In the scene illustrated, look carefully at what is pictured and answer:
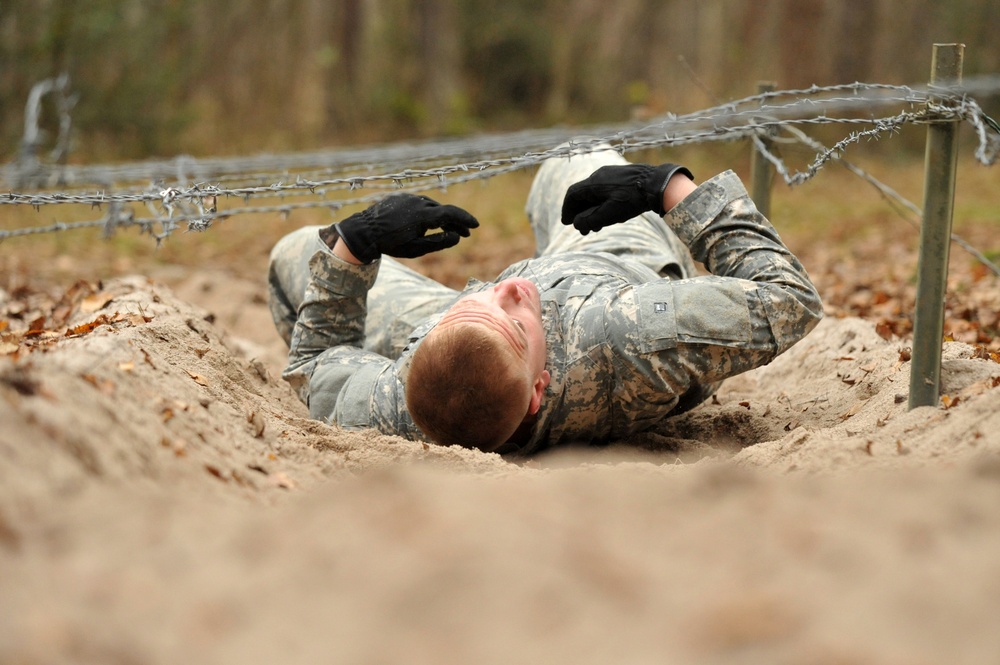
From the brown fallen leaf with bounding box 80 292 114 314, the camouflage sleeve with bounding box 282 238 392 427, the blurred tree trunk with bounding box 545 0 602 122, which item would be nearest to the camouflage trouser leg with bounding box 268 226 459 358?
the camouflage sleeve with bounding box 282 238 392 427

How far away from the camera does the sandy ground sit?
1.28 meters

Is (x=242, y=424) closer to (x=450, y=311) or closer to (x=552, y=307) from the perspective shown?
(x=450, y=311)

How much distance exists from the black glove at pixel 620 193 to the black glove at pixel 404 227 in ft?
1.10

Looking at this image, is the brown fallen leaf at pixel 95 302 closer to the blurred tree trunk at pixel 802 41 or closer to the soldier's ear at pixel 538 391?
the soldier's ear at pixel 538 391

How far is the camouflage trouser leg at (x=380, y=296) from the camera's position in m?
3.54

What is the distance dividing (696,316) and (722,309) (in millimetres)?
75

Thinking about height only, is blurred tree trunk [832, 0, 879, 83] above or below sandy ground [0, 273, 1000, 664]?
above

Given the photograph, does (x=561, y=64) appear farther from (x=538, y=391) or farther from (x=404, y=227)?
(x=538, y=391)

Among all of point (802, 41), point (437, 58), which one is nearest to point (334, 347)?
point (802, 41)

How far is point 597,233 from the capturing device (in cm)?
354

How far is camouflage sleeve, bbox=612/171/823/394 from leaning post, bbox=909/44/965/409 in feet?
0.99

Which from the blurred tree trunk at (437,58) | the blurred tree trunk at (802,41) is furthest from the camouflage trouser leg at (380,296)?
the blurred tree trunk at (437,58)

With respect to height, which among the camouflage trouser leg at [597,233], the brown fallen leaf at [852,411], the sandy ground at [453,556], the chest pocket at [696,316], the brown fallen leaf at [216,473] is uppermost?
the camouflage trouser leg at [597,233]

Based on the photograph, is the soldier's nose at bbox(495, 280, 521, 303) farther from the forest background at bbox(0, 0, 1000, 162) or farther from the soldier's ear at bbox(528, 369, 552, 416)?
the forest background at bbox(0, 0, 1000, 162)
